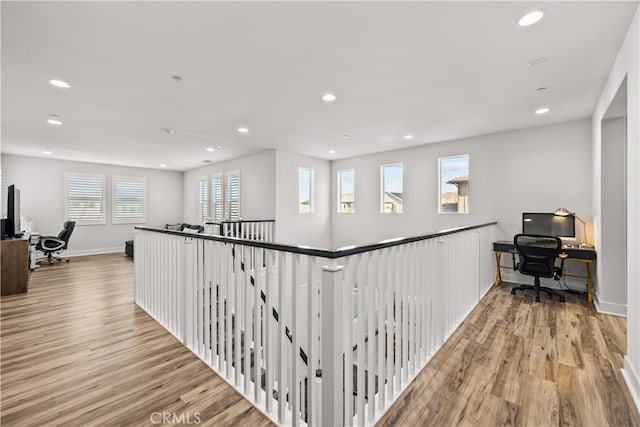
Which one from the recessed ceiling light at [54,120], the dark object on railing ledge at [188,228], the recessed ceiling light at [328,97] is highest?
the recessed ceiling light at [54,120]

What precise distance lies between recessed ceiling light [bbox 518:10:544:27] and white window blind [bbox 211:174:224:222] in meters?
7.52

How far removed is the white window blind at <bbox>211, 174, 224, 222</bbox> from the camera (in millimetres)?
8203

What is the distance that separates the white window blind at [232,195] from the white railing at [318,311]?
4281 mm

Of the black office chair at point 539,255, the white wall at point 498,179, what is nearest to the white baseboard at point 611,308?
the black office chair at point 539,255

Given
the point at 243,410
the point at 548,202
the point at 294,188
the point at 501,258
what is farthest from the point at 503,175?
the point at 243,410

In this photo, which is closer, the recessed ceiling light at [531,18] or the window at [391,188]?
the recessed ceiling light at [531,18]

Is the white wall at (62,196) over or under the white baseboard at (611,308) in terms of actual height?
over

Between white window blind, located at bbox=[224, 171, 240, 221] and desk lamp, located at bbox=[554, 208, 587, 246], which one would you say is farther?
white window blind, located at bbox=[224, 171, 240, 221]

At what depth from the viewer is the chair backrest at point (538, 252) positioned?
3791 mm

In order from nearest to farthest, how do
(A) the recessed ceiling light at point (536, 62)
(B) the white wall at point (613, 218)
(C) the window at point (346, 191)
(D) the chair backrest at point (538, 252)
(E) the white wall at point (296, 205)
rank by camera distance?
(A) the recessed ceiling light at point (536, 62) → (B) the white wall at point (613, 218) → (D) the chair backrest at point (538, 252) → (E) the white wall at point (296, 205) → (C) the window at point (346, 191)

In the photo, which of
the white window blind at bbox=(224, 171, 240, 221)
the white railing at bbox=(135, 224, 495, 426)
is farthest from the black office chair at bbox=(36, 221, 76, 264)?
the white railing at bbox=(135, 224, 495, 426)

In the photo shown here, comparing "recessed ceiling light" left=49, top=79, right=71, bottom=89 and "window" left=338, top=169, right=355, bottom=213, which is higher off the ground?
"recessed ceiling light" left=49, top=79, right=71, bottom=89

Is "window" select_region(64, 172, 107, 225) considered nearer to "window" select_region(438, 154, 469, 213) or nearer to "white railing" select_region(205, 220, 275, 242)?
"white railing" select_region(205, 220, 275, 242)

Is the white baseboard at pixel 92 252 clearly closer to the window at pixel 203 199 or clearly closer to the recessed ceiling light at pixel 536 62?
the window at pixel 203 199
